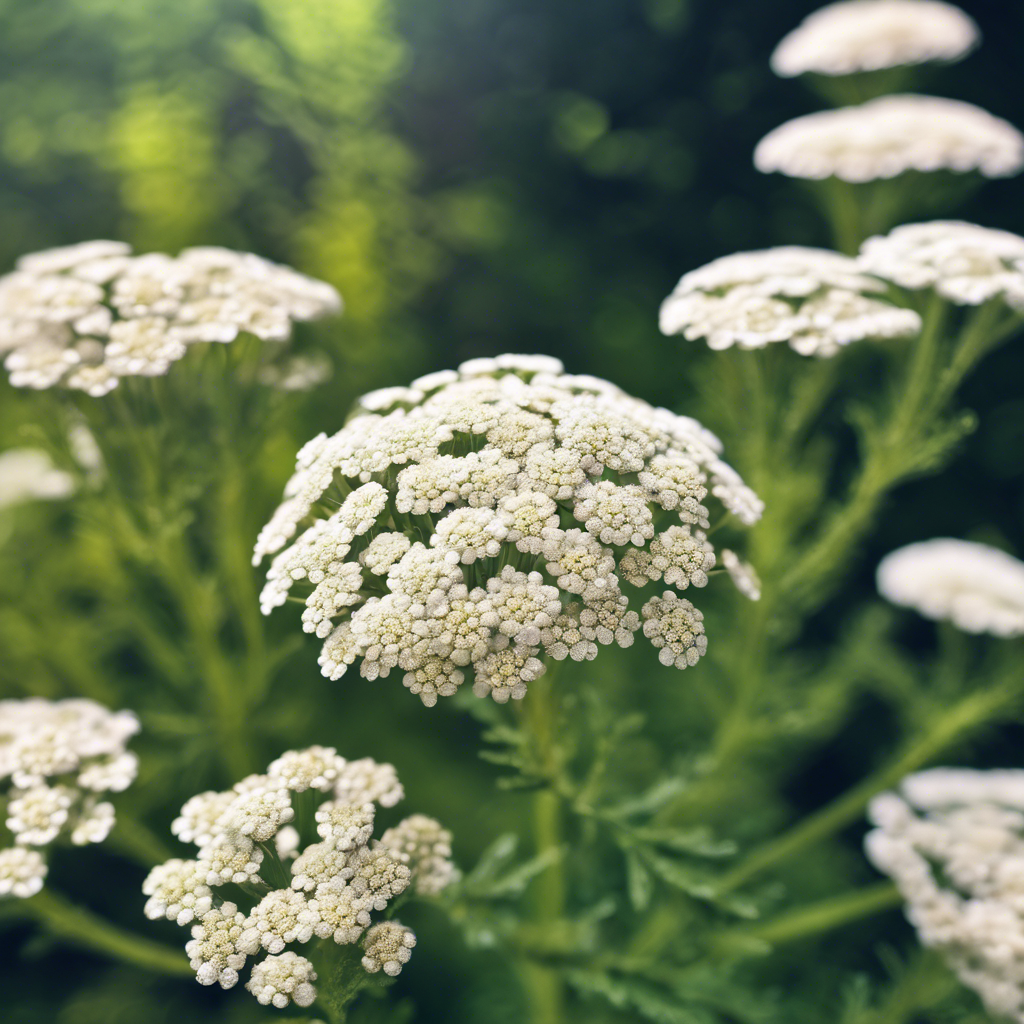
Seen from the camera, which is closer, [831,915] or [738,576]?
[738,576]

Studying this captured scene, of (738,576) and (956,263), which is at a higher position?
(956,263)

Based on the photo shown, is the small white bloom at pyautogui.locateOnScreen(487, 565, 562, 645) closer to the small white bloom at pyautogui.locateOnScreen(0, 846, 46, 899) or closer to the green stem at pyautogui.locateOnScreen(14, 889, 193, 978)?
the small white bloom at pyautogui.locateOnScreen(0, 846, 46, 899)

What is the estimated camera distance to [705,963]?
1053 millimetres

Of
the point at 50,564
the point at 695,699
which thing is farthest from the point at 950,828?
the point at 50,564

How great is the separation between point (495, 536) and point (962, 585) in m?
1.04

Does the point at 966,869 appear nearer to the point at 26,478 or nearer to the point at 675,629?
the point at 675,629

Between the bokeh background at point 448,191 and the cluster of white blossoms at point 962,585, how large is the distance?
0.49 meters

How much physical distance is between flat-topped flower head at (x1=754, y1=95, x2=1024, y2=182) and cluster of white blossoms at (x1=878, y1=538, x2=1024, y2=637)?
0.65 meters

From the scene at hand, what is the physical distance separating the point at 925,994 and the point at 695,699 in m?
0.63

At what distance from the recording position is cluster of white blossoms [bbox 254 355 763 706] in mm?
676

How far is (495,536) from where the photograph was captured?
27.6 inches

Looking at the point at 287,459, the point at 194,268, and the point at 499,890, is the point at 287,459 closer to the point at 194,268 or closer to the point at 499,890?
the point at 194,268

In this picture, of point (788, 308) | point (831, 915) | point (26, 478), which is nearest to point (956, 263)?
point (788, 308)

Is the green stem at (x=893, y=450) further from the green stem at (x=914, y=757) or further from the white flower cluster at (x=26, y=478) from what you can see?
→ the white flower cluster at (x=26, y=478)
